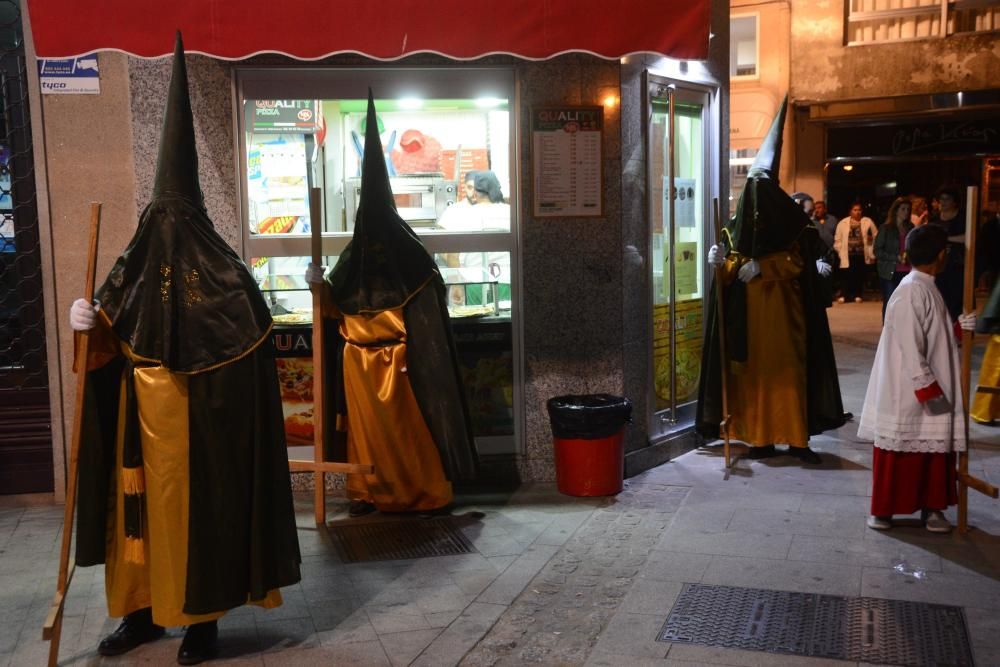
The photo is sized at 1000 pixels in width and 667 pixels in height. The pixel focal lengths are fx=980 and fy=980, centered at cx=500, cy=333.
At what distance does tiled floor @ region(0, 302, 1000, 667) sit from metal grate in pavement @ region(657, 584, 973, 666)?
8 cm

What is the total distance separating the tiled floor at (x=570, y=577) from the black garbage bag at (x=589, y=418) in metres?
0.47

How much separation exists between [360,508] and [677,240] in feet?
10.9

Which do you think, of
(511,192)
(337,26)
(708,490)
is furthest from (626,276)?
(337,26)

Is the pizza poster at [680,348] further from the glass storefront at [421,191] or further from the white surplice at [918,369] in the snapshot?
the white surplice at [918,369]

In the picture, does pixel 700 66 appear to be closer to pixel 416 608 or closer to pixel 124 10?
pixel 124 10

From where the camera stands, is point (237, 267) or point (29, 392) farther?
point (29, 392)

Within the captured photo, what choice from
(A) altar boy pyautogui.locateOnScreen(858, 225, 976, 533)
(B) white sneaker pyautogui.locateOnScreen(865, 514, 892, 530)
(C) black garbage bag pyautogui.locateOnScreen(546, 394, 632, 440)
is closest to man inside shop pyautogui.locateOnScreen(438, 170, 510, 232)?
(C) black garbage bag pyautogui.locateOnScreen(546, 394, 632, 440)

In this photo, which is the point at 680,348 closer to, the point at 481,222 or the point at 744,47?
the point at 481,222

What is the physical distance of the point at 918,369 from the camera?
5.35 meters

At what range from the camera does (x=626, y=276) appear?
7.00m

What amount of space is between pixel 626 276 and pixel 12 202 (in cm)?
421

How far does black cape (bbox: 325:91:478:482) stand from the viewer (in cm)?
612

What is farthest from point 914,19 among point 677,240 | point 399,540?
point 399,540

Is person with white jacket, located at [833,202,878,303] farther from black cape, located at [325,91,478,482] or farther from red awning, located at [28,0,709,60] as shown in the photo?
black cape, located at [325,91,478,482]
